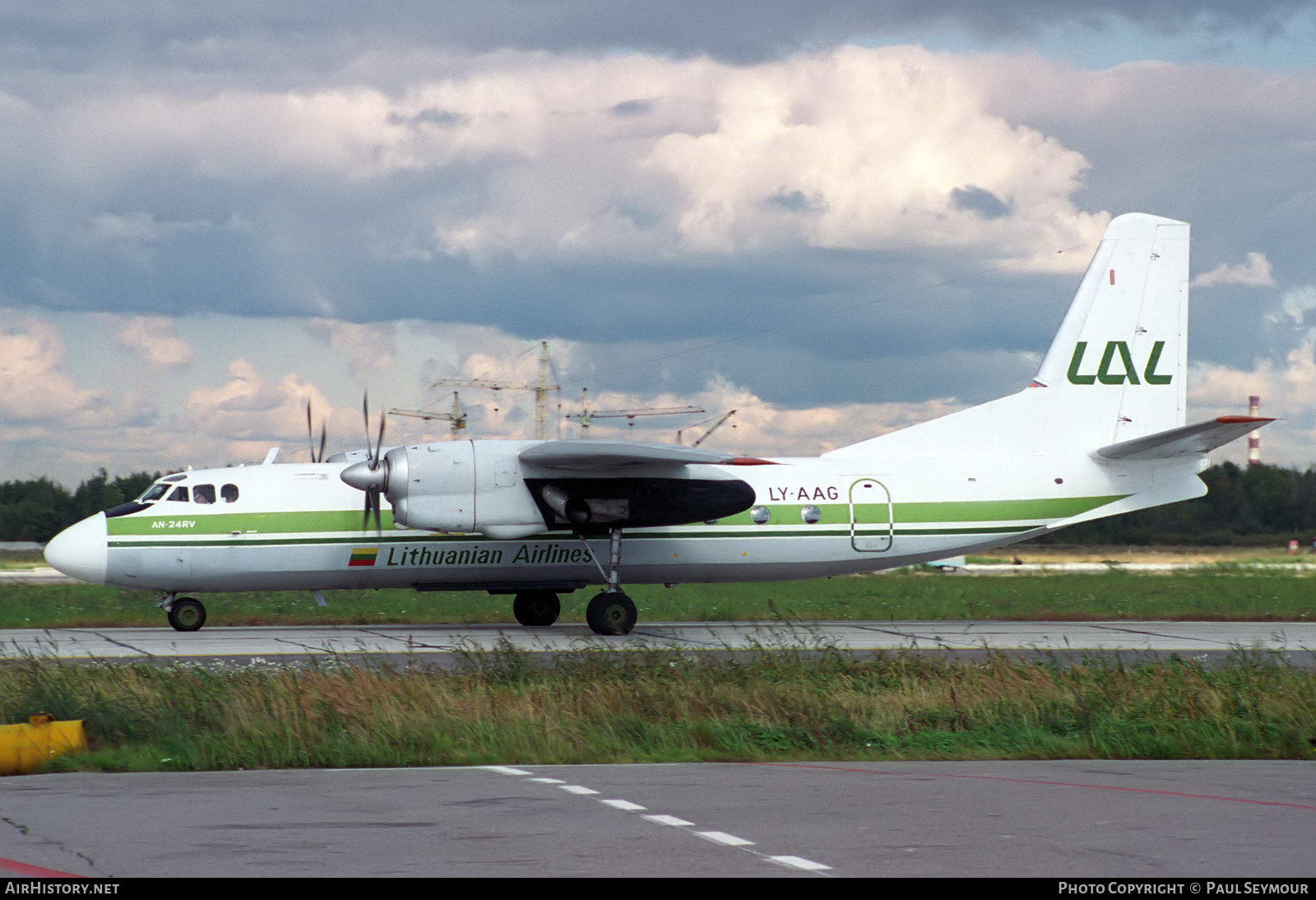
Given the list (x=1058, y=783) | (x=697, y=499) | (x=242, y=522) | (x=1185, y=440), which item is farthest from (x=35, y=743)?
(x=1185, y=440)

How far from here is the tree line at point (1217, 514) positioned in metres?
69.6

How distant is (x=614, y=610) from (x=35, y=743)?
14135mm

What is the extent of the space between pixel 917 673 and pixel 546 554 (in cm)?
1037

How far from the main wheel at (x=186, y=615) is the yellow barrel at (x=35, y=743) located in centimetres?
1344

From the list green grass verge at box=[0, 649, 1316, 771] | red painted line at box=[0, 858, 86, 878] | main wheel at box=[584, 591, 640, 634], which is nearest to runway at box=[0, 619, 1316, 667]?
main wheel at box=[584, 591, 640, 634]

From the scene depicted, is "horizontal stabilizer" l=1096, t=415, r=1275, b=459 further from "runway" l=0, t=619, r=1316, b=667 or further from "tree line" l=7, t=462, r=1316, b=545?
"tree line" l=7, t=462, r=1316, b=545

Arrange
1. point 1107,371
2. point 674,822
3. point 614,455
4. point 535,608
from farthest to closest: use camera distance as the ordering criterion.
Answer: point 1107,371 < point 535,608 < point 614,455 < point 674,822

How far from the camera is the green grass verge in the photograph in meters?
12.4

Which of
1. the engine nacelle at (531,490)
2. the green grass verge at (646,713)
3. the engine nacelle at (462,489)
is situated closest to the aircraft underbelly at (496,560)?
the engine nacelle at (531,490)

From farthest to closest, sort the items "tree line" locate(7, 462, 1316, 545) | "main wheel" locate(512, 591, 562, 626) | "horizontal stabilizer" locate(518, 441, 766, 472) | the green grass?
"tree line" locate(7, 462, 1316, 545)
the green grass
"main wheel" locate(512, 591, 562, 626)
"horizontal stabilizer" locate(518, 441, 766, 472)

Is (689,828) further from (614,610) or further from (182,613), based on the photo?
(182,613)

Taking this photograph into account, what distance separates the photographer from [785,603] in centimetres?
3522

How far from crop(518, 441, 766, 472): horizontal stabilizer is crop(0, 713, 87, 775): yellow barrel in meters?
12.4

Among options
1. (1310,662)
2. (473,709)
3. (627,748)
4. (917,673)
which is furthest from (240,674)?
(1310,662)
